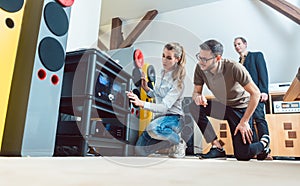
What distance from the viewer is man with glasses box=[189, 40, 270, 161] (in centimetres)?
148

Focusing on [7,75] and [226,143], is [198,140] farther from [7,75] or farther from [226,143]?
[7,75]

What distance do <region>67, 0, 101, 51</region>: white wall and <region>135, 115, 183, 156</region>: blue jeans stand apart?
2.44 feet

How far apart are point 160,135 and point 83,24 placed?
0.99 meters

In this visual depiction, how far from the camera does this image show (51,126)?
3.22 ft

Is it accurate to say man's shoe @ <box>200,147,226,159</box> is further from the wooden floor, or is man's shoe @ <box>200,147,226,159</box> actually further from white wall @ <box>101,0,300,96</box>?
the wooden floor

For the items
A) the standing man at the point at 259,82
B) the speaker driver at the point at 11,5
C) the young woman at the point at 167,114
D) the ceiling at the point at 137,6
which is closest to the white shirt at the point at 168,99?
the young woman at the point at 167,114

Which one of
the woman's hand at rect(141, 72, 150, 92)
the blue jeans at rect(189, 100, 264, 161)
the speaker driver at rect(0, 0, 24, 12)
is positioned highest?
the speaker driver at rect(0, 0, 24, 12)

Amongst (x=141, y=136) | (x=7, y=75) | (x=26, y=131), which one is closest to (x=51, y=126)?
(x=26, y=131)

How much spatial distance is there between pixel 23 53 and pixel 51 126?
0.32 metres

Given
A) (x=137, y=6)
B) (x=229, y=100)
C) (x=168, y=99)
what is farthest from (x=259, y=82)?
(x=137, y=6)

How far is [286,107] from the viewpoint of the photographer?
87.2 inches

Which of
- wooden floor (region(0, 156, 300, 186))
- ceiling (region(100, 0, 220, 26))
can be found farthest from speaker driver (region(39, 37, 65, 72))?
ceiling (region(100, 0, 220, 26))

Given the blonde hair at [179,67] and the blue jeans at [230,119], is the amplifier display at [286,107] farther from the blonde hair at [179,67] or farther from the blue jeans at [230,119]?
the blonde hair at [179,67]

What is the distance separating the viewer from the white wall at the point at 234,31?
2.70 m
